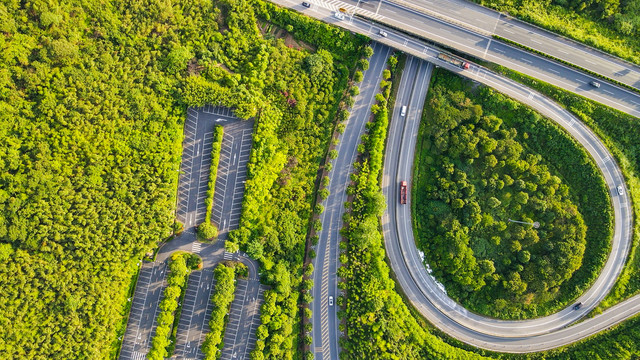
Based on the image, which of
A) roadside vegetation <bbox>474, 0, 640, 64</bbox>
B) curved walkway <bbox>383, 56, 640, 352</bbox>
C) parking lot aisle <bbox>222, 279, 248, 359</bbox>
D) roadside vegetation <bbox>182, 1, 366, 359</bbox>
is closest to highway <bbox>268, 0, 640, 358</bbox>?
curved walkway <bbox>383, 56, 640, 352</bbox>

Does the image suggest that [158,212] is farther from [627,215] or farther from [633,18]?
[633,18]

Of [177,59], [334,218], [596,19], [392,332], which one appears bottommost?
[392,332]

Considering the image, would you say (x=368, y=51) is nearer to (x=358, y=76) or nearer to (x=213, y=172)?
(x=358, y=76)

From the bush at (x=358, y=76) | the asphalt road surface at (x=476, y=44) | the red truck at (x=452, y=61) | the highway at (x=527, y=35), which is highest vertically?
the highway at (x=527, y=35)

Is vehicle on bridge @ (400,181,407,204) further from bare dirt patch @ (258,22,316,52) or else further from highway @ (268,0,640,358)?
bare dirt patch @ (258,22,316,52)

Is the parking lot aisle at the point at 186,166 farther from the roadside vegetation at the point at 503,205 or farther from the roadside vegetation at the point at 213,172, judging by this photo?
the roadside vegetation at the point at 503,205

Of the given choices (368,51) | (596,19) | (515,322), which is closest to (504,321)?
(515,322)

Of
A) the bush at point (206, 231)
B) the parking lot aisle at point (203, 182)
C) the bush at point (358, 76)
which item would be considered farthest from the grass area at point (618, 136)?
the bush at point (206, 231)
